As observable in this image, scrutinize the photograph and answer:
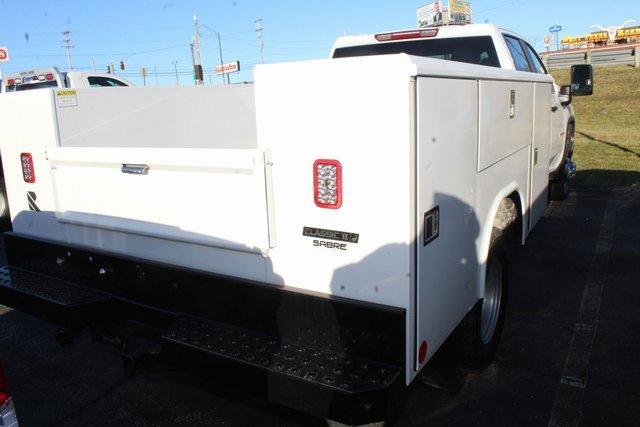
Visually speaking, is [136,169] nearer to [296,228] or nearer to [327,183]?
[296,228]

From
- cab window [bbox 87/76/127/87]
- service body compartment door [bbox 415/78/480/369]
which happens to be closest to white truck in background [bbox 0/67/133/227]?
cab window [bbox 87/76/127/87]

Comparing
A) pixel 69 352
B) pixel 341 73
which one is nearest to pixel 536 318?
pixel 341 73

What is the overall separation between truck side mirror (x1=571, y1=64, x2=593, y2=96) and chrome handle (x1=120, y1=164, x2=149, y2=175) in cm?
535

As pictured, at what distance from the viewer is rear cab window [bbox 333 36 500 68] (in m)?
4.84

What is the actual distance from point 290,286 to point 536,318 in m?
2.68

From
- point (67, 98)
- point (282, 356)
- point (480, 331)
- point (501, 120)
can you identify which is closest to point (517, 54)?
point (501, 120)

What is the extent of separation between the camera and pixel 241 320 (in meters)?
2.65

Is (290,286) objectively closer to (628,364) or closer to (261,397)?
(261,397)

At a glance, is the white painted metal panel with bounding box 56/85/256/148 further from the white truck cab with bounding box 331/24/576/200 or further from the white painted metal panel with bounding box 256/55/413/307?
the white truck cab with bounding box 331/24/576/200

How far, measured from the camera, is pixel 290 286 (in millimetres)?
2484

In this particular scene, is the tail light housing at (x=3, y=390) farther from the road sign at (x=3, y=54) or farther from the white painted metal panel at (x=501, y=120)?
the road sign at (x=3, y=54)

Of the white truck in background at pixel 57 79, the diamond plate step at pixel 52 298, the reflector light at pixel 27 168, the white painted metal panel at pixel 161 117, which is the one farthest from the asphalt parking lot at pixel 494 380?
the white truck in background at pixel 57 79

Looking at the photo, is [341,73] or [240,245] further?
[240,245]

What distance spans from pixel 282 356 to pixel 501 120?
6.04 feet
